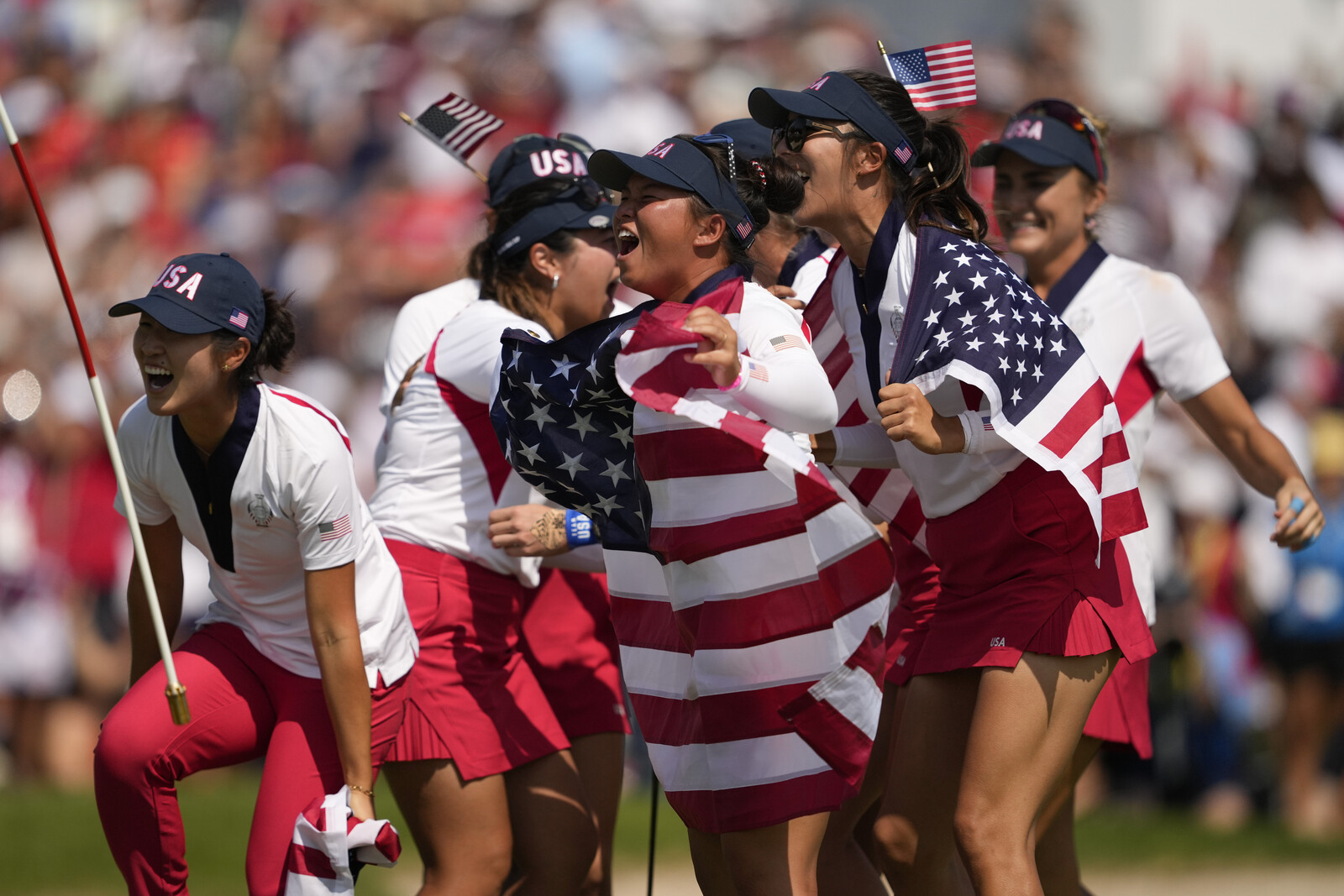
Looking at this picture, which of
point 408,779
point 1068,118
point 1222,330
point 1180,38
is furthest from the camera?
point 1180,38

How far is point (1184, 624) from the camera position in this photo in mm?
8391

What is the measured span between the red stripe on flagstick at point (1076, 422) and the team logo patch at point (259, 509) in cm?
181

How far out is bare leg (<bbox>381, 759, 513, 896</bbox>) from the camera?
427cm

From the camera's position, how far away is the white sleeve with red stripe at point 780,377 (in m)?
3.20

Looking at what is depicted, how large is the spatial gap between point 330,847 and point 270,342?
1236mm

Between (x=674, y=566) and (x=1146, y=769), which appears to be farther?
(x=1146, y=769)

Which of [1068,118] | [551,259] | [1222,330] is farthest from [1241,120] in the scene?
[551,259]

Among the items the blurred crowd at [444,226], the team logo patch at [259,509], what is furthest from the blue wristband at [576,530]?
the blurred crowd at [444,226]

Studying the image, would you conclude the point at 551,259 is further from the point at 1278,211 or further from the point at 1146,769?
the point at 1278,211

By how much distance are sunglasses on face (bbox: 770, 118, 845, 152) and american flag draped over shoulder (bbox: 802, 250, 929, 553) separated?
0.39 m

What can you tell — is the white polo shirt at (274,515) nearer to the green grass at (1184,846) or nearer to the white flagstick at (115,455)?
the white flagstick at (115,455)

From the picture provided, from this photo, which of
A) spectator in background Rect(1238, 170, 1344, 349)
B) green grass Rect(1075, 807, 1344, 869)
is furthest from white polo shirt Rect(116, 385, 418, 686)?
spectator in background Rect(1238, 170, 1344, 349)

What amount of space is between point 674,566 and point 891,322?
2.55 feet

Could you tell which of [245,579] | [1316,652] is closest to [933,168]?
[245,579]
